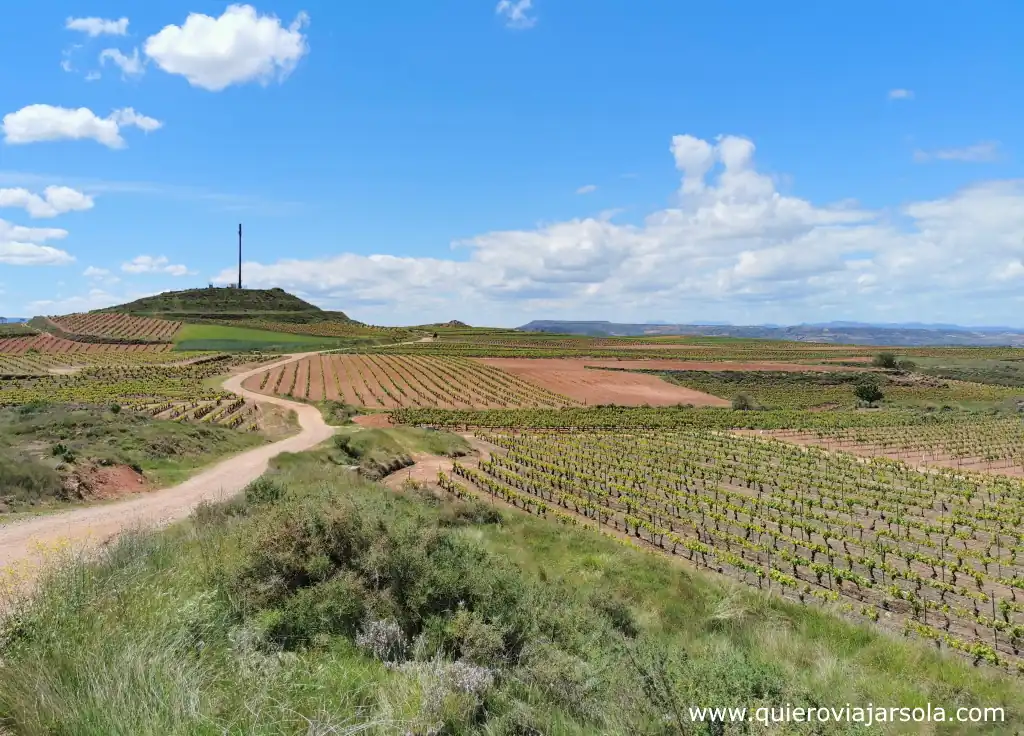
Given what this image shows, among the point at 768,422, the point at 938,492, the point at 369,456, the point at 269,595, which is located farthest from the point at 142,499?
the point at 768,422

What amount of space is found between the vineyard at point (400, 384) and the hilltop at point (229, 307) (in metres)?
85.9

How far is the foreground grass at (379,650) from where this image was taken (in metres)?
4.70

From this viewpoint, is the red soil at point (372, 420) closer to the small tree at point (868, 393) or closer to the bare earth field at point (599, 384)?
the bare earth field at point (599, 384)

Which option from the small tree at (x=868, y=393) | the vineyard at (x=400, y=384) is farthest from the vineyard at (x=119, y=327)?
the small tree at (x=868, y=393)

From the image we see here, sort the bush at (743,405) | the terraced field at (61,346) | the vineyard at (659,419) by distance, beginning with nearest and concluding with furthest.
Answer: the vineyard at (659,419), the bush at (743,405), the terraced field at (61,346)

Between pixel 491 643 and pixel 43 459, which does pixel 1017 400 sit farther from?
pixel 43 459

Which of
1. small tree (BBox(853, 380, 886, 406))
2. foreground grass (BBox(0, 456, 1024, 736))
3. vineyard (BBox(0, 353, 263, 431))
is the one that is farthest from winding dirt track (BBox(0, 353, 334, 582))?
small tree (BBox(853, 380, 886, 406))

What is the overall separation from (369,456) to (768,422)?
40.0 metres

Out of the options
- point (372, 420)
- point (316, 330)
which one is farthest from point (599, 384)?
point (316, 330)

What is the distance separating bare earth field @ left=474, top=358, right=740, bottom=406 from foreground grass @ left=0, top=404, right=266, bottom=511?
44809 millimetres

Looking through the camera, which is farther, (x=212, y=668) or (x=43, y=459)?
(x=43, y=459)

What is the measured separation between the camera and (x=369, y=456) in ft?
95.9

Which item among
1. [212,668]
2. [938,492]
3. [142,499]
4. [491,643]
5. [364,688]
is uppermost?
[212,668]

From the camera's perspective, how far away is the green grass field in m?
111
